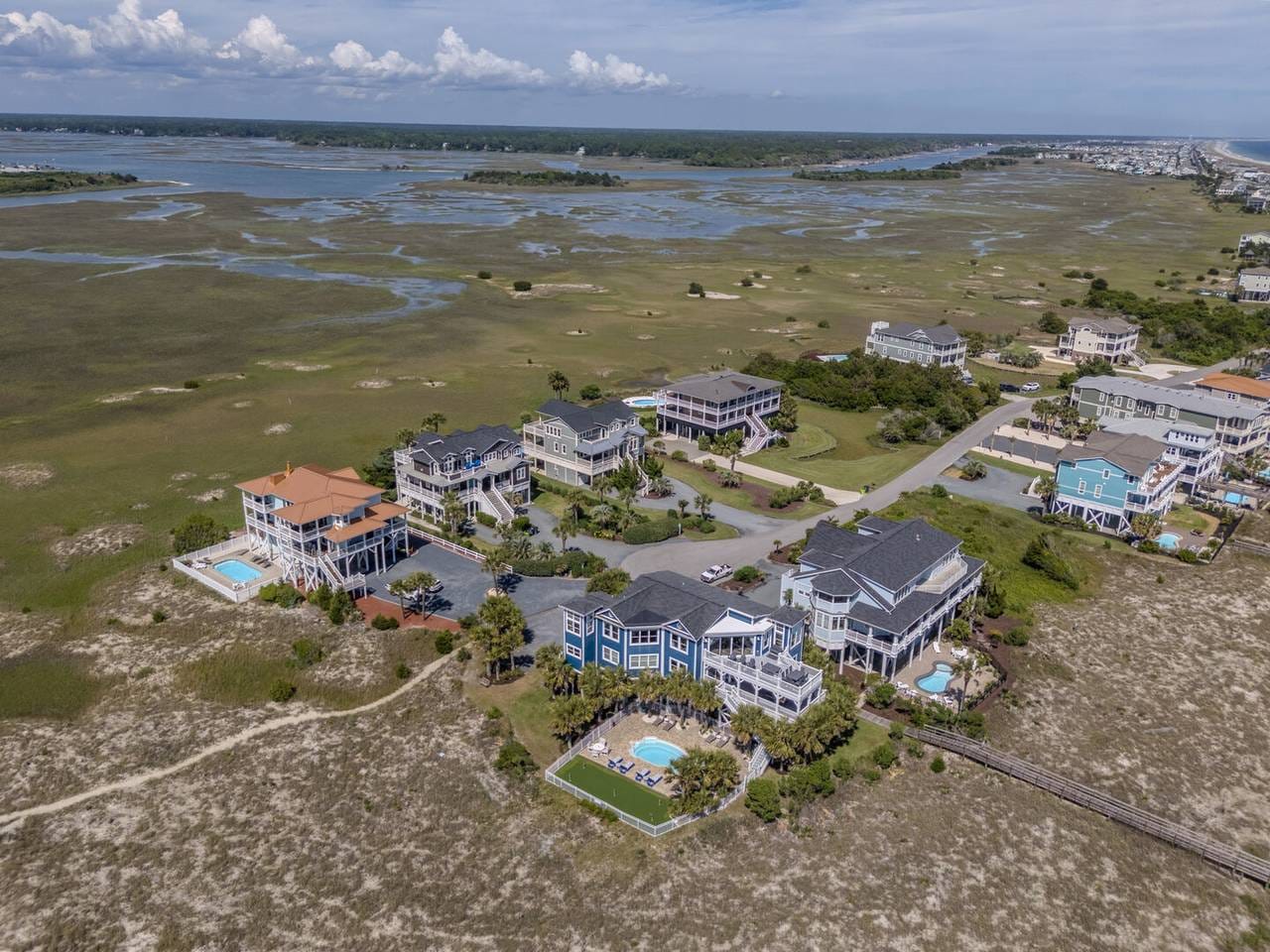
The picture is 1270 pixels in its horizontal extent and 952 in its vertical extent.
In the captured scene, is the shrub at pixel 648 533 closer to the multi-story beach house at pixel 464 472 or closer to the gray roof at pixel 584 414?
the multi-story beach house at pixel 464 472

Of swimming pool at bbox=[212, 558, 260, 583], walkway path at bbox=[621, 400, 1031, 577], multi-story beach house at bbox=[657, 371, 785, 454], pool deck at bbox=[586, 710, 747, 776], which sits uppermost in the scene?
multi-story beach house at bbox=[657, 371, 785, 454]

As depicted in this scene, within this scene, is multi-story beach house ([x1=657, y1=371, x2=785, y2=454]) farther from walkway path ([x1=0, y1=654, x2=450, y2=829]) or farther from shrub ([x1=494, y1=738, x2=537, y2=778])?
shrub ([x1=494, y1=738, x2=537, y2=778])

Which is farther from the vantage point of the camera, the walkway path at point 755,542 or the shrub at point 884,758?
the walkway path at point 755,542

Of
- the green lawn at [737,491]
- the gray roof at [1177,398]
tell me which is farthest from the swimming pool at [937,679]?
the gray roof at [1177,398]

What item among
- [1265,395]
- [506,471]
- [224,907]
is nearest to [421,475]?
[506,471]

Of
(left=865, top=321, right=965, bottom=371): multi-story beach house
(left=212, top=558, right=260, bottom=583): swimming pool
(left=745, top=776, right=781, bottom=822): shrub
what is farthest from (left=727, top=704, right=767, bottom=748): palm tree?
(left=865, top=321, right=965, bottom=371): multi-story beach house
